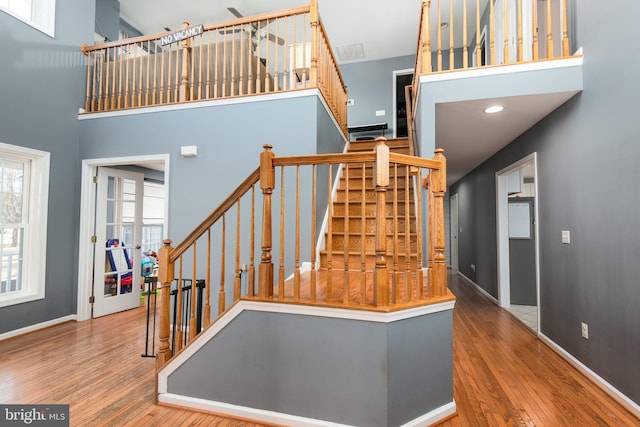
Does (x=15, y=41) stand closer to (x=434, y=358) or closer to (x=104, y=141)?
(x=104, y=141)

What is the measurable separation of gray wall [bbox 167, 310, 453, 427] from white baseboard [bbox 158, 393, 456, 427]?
0.03 meters

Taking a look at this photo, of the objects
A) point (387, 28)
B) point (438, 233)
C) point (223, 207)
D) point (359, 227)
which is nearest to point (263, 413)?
point (223, 207)

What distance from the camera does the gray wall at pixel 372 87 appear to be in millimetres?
6801

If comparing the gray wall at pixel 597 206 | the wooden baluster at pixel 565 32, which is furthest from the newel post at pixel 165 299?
the wooden baluster at pixel 565 32

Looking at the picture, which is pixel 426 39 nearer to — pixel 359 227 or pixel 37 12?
pixel 359 227

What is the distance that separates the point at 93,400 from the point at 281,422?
1359 millimetres

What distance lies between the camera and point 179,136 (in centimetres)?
368

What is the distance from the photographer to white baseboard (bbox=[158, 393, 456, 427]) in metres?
1.92

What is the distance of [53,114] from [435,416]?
15.9 feet

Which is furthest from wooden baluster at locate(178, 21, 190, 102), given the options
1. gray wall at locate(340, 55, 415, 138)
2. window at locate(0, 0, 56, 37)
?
gray wall at locate(340, 55, 415, 138)

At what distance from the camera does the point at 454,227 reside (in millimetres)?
8250

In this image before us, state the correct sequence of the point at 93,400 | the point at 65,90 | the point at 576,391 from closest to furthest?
the point at 93,400 → the point at 576,391 → the point at 65,90

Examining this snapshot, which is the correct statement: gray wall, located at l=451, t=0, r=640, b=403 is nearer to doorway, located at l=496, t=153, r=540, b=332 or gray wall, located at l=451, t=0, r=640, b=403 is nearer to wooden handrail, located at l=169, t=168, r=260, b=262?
doorway, located at l=496, t=153, r=540, b=332

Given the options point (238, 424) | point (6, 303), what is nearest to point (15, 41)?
point (6, 303)
